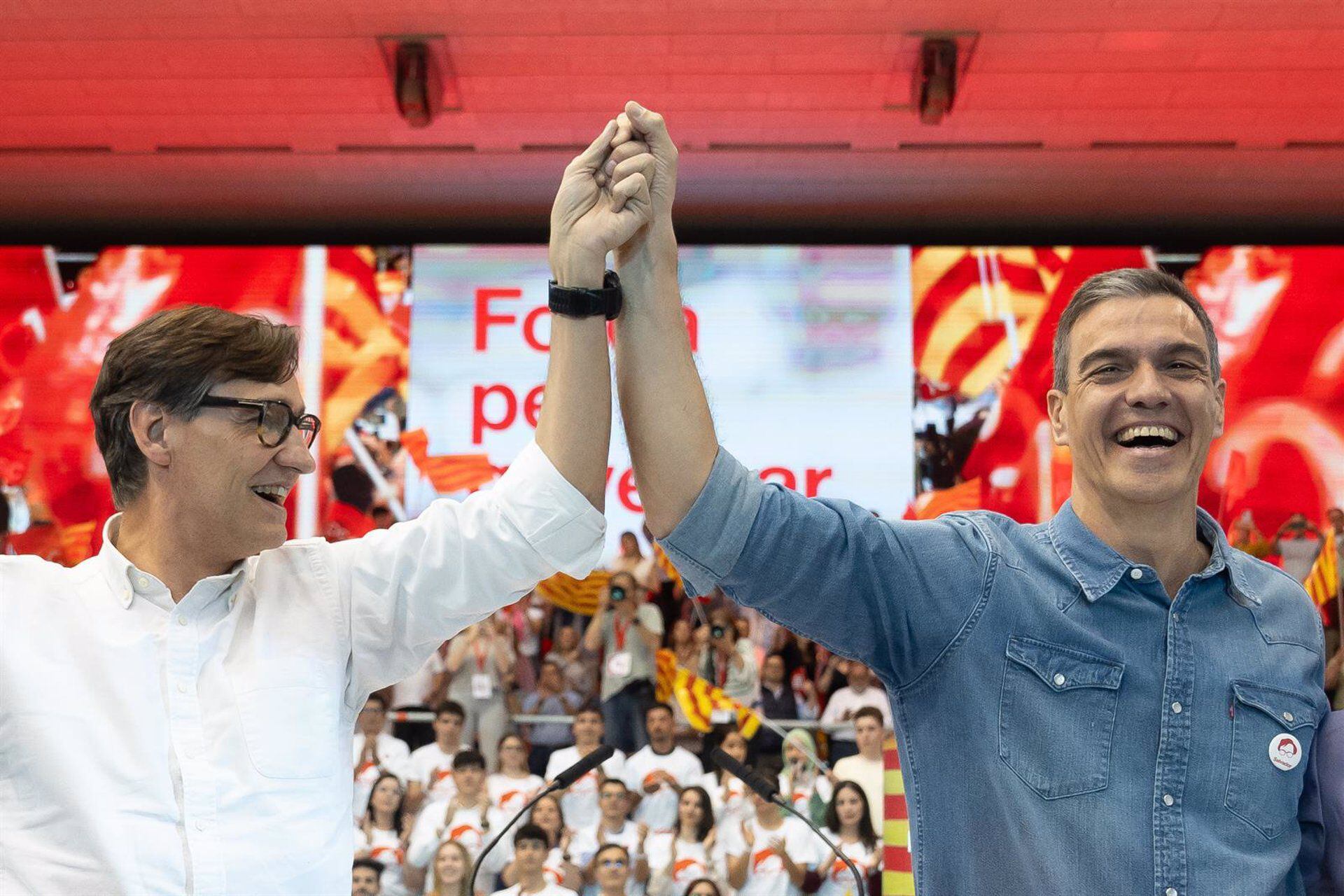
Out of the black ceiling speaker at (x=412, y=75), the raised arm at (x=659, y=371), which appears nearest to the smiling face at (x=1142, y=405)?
the raised arm at (x=659, y=371)

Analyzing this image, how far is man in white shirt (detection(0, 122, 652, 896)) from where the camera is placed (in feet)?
4.41

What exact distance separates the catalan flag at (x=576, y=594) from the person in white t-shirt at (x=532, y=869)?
5.75 feet

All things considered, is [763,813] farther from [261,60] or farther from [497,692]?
[261,60]

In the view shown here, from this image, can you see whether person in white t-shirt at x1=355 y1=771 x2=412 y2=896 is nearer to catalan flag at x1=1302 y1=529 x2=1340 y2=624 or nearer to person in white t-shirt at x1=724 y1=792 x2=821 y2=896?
person in white t-shirt at x1=724 y1=792 x2=821 y2=896

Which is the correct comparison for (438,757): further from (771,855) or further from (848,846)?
(848,846)

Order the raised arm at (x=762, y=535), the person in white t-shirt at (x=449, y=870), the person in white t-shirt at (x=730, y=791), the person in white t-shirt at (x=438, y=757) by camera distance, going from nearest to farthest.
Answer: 1. the raised arm at (x=762, y=535)
2. the person in white t-shirt at (x=449, y=870)
3. the person in white t-shirt at (x=730, y=791)
4. the person in white t-shirt at (x=438, y=757)

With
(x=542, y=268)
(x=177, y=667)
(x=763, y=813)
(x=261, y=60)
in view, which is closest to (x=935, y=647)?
(x=177, y=667)

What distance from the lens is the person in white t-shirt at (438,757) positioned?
665cm

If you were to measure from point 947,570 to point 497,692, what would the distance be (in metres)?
6.12

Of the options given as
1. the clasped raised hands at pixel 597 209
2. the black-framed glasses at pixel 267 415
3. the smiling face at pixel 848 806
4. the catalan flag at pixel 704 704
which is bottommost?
the smiling face at pixel 848 806

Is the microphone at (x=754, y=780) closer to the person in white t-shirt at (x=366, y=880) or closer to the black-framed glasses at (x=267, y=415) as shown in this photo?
the black-framed glasses at (x=267, y=415)

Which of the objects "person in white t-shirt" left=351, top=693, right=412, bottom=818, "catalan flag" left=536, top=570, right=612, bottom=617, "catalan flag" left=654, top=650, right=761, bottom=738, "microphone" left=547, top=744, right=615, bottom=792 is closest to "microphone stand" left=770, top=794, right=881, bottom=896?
"microphone" left=547, top=744, right=615, bottom=792

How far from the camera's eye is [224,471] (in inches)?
58.6

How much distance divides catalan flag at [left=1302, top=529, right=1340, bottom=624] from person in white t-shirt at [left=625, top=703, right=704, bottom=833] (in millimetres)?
3495
